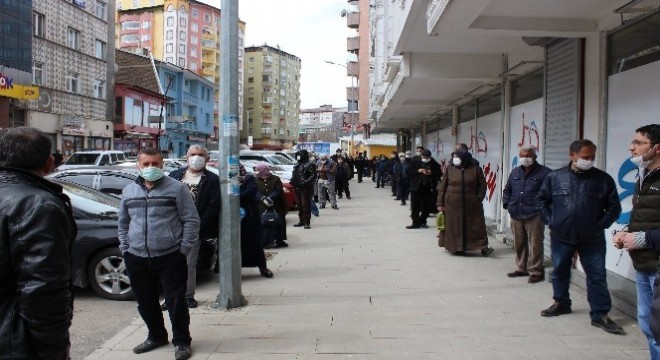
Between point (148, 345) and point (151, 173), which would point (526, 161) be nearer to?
point (151, 173)

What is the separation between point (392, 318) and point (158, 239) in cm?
241

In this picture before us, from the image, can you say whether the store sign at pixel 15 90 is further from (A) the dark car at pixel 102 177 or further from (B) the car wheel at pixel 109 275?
(B) the car wheel at pixel 109 275

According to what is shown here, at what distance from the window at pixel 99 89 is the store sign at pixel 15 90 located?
29.4ft

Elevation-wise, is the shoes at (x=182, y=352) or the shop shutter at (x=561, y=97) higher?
the shop shutter at (x=561, y=97)

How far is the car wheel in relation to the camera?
6.78 m

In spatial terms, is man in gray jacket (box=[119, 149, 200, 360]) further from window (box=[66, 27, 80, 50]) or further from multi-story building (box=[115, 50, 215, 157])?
multi-story building (box=[115, 50, 215, 157])

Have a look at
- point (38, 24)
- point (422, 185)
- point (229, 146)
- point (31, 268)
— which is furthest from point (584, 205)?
point (38, 24)

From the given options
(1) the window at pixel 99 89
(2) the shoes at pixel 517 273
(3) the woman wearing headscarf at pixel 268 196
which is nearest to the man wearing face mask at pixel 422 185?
(3) the woman wearing headscarf at pixel 268 196

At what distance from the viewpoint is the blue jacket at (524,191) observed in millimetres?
7422

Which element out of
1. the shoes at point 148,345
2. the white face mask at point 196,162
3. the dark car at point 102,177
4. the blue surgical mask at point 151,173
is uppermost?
the white face mask at point 196,162

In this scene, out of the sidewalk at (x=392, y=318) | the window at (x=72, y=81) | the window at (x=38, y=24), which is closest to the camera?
the sidewalk at (x=392, y=318)

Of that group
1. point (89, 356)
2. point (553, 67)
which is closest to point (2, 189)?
point (89, 356)

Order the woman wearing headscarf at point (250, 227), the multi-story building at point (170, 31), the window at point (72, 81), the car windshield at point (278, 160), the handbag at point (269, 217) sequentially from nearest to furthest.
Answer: the woman wearing headscarf at point (250, 227)
the handbag at point (269, 217)
the car windshield at point (278, 160)
the window at point (72, 81)
the multi-story building at point (170, 31)

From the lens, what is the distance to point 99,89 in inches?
1422
